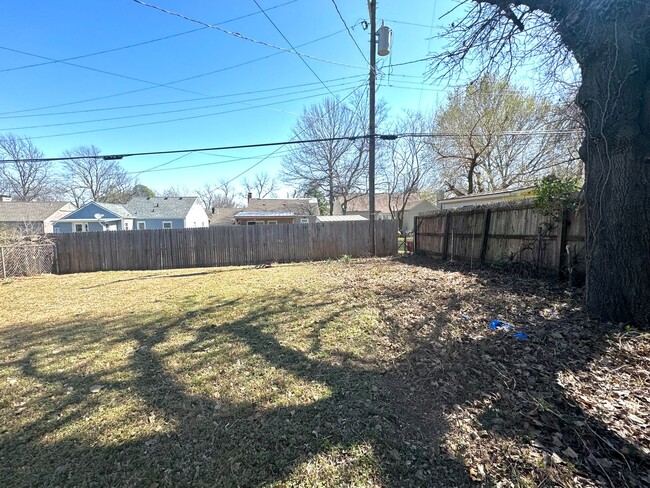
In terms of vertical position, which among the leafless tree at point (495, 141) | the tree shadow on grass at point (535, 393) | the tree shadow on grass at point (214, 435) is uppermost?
the leafless tree at point (495, 141)

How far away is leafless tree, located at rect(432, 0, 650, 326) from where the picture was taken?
3.11 meters

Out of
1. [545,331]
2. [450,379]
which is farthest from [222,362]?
[545,331]

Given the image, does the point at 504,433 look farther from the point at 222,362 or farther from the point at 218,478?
the point at 222,362

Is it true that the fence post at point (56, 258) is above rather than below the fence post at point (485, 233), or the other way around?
below

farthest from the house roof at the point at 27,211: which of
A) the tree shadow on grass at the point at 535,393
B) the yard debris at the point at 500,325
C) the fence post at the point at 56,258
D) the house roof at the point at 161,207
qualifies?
the yard debris at the point at 500,325

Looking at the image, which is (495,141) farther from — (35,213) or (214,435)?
(35,213)

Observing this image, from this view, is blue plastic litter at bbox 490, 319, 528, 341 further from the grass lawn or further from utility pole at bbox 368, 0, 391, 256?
utility pole at bbox 368, 0, 391, 256

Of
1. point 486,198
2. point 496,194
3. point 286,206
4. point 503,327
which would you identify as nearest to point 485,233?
point 496,194

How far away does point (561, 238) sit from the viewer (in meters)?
5.18

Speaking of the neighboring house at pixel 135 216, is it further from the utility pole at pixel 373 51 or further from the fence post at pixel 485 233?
the fence post at pixel 485 233

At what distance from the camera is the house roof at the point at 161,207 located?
25.2 m

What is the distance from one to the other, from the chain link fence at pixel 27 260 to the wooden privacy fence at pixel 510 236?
13.8 metres

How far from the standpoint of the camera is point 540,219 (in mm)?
5762

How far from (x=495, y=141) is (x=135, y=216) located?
85.9 feet
